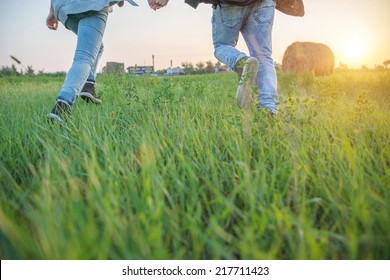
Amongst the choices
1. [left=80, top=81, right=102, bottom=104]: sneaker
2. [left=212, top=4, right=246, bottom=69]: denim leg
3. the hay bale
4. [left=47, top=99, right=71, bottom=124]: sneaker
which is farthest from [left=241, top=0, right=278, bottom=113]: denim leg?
the hay bale

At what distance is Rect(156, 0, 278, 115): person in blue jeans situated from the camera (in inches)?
97.9

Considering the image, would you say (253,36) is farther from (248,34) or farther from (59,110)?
(59,110)

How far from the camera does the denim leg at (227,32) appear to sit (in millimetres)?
2490

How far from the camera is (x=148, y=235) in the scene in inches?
32.3

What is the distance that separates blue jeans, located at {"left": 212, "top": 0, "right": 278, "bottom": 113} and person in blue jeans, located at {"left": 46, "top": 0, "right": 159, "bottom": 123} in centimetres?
61

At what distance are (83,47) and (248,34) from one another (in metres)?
A: 1.42

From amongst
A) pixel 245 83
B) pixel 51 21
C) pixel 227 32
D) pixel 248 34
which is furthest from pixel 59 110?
pixel 248 34

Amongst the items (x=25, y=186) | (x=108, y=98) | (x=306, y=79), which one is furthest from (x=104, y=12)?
(x=306, y=79)

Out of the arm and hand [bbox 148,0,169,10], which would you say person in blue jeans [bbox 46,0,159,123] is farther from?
the arm

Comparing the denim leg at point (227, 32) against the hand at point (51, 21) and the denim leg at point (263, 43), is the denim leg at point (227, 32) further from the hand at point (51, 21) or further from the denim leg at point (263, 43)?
the hand at point (51, 21)

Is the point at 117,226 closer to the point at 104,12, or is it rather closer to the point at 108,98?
the point at 104,12

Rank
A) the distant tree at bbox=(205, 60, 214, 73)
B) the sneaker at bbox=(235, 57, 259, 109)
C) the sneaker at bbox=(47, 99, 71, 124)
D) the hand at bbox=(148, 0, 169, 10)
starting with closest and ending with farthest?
the sneaker at bbox=(47, 99, 71, 124) < the sneaker at bbox=(235, 57, 259, 109) < the hand at bbox=(148, 0, 169, 10) < the distant tree at bbox=(205, 60, 214, 73)

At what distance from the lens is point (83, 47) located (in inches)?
93.3

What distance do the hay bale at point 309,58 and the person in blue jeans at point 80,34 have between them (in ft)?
44.4
